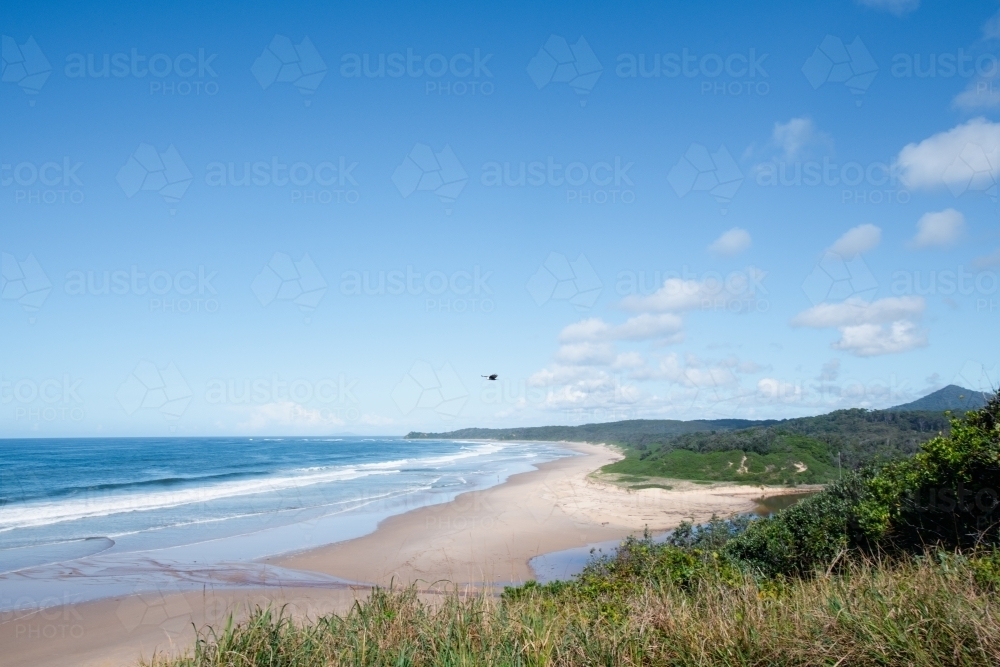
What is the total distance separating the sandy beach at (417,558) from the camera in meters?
12.0

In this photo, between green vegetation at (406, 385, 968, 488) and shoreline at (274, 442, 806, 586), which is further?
green vegetation at (406, 385, 968, 488)

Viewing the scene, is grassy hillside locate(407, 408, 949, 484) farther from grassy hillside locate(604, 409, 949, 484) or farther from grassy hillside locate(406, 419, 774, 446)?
grassy hillside locate(406, 419, 774, 446)

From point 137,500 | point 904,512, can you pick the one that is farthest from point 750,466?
point 137,500

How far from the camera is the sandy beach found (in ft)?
39.4

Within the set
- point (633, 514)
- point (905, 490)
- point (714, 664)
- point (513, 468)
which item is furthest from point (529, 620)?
point (513, 468)

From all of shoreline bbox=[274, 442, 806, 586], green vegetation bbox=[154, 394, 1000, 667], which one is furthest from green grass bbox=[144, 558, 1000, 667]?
shoreline bbox=[274, 442, 806, 586]

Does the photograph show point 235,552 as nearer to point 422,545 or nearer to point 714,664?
point 422,545

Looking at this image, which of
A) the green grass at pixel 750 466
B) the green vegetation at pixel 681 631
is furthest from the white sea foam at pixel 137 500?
the green vegetation at pixel 681 631

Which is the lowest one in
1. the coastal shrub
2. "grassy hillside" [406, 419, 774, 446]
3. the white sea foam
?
"grassy hillside" [406, 419, 774, 446]

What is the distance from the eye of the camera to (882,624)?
4.32 meters

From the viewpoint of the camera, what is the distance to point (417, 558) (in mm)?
19672

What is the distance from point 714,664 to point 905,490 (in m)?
9.51

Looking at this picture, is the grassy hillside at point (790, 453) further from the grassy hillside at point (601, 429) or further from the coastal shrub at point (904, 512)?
the grassy hillside at point (601, 429)

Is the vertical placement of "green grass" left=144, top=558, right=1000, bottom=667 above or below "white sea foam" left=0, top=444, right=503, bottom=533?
above
